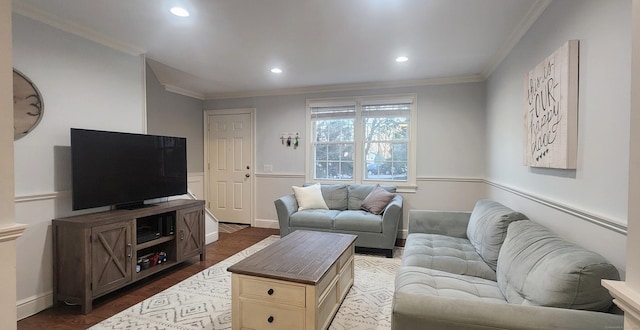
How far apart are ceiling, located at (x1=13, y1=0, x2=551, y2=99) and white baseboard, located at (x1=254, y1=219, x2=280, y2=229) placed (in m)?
2.43

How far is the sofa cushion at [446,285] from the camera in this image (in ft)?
5.65

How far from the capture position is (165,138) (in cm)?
331

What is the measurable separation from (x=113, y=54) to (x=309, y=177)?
3022 mm

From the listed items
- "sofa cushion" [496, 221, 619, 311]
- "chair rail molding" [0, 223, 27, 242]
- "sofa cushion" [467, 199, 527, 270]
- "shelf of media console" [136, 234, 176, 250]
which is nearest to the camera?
"chair rail molding" [0, 223, 27, 242]

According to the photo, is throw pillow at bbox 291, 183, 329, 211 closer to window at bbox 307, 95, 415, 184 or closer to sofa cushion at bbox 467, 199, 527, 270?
window at bbox 307, 95, 415, 184

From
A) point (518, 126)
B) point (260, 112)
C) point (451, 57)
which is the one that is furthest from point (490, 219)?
point (260, 112)

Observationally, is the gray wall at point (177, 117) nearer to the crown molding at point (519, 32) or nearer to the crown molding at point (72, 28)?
the crown molding at point (72, 28)

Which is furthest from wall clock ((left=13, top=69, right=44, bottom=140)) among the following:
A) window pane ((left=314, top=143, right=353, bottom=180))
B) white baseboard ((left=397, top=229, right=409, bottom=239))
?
white baseboard ((left=397, top=229, right=409, bottom=239))

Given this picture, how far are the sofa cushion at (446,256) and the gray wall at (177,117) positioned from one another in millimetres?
3922

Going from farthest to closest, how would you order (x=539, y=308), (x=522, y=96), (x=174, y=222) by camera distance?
1. (x=174, y=222)
2. (x=522, y=96)
3. (x=539, y=308)

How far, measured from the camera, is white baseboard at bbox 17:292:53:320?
2299mm

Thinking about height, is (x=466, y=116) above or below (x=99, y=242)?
above

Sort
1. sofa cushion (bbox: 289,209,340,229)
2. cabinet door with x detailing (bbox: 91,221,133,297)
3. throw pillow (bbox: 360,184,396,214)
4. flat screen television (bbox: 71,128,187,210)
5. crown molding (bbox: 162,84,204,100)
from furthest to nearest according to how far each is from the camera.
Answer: crown molding (bbox: 162,84,204,100)
throw pillow (bbox: 360,184,396,214)
sofa cushion (bbox: 289,209,340,229)
flat screen television (bbox: 71,128,187,210)
cabinet door with x detailing (bbox: 91,221,133,297)

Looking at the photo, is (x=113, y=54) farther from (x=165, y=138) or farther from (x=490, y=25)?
(x=490, y=25)
